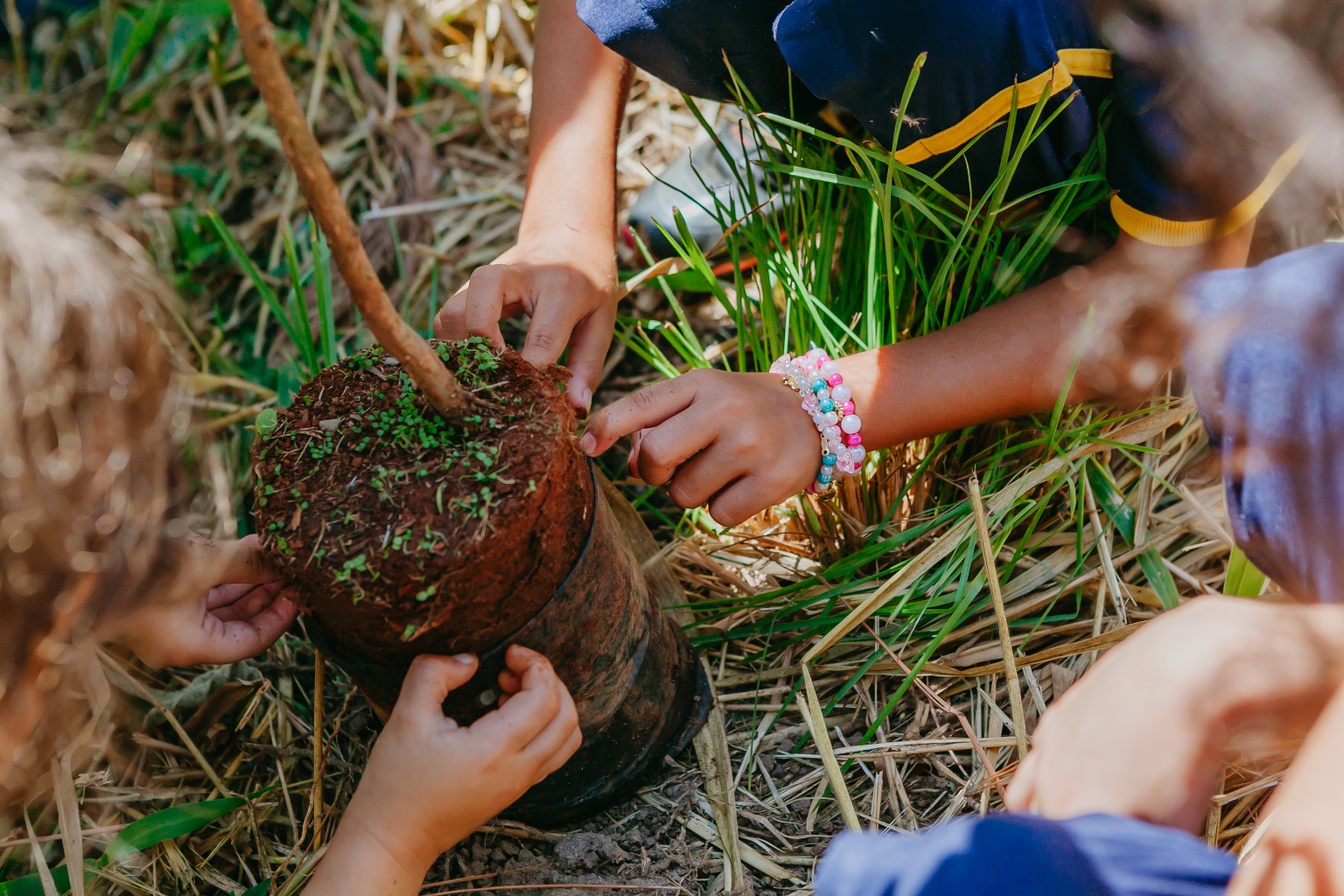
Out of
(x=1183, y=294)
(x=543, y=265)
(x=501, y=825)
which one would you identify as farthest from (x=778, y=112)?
(x=501, y=825)

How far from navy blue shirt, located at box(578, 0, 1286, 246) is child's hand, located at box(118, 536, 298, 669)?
939mm

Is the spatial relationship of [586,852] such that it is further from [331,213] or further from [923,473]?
[331,213]

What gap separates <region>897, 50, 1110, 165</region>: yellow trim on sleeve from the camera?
1171mm

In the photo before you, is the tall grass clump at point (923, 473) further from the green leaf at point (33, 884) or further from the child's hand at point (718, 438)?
the green leaf at point (33, 884)

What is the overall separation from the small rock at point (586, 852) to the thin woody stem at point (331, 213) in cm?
68

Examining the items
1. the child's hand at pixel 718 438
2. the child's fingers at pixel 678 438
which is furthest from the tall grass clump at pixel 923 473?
the child's fingers at pixel 678 438

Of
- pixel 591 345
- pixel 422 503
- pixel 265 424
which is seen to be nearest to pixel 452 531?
pixel 422 503

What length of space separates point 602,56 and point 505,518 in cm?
94

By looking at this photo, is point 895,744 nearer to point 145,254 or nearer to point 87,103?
point 145,254

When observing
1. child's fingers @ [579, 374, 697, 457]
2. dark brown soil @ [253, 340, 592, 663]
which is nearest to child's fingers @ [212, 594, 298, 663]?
dark brown soil @ [253, 340, 592, 663]

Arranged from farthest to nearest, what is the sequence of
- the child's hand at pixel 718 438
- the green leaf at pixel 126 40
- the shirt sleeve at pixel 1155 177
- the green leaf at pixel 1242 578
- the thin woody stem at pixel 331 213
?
the green leaf at pixel 126 40
the green leaf at pixel 1242 578
the child's hand at pixel 718 438
the shirt sleeve at pixel 1155 177
the thin woody stem at pixel 331 213

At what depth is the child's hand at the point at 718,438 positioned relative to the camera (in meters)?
1.19

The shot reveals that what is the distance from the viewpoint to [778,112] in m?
1.50

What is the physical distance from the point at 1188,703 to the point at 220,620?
1113mm
